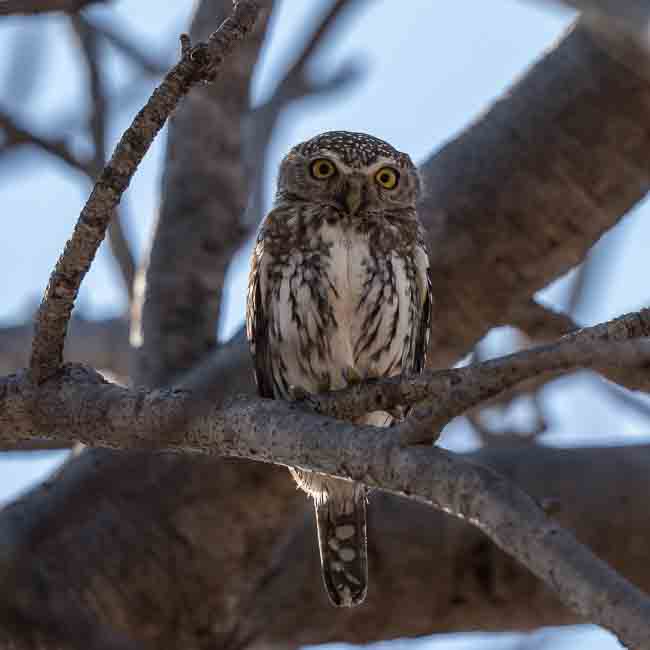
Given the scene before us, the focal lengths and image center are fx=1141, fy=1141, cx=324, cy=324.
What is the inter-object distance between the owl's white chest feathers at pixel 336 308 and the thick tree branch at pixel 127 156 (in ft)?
5.31

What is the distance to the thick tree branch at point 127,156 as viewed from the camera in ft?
8.61

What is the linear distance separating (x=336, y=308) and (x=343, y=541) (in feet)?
3.44

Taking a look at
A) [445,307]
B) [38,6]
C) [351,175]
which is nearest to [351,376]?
[445,307]

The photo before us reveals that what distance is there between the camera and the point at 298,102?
22.0 ft

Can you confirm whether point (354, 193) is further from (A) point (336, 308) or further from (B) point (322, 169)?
(A) point (336, 308)

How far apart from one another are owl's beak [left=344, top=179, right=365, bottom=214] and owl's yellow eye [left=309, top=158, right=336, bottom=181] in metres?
0.16

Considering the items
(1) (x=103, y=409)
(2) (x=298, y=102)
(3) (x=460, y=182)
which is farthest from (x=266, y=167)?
(1) (x=103, y=409)

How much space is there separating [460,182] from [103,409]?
2.22m

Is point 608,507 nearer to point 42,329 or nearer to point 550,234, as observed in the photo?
point 550,234

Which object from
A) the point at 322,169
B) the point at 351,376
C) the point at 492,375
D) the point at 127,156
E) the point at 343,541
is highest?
the point at 322,169

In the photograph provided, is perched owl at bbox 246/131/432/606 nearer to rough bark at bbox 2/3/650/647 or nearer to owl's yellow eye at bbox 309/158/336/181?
owl's yellow eye at bbox 309/158/336/181

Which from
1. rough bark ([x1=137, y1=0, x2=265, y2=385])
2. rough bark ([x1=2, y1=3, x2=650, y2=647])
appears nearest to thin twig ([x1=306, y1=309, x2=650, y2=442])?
rough bark ([x1=2, y1=3, x2=650, y2=647])

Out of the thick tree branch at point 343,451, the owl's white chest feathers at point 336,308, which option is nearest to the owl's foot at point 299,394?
the thick tree branch at point 343,451

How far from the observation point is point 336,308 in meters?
4.34
